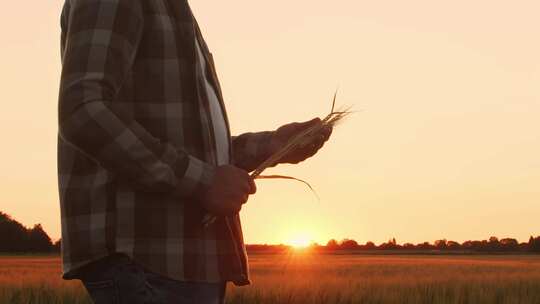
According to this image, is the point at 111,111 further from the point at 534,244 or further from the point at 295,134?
the point at 534,244

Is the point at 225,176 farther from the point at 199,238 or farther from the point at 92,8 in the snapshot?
the point at 92,8

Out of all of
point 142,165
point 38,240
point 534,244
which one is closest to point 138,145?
point 142,165

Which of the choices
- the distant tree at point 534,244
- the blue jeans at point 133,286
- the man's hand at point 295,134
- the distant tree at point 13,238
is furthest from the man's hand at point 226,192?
the distant tree at point 534,244

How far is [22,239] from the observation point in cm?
6194

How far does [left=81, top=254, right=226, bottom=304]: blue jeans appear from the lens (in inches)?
75.5

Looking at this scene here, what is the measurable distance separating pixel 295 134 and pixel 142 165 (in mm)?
742

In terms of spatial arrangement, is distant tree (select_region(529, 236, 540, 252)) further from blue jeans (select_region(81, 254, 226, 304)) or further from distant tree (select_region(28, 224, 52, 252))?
blue jeans (select_region(81, 254, 226, 304))

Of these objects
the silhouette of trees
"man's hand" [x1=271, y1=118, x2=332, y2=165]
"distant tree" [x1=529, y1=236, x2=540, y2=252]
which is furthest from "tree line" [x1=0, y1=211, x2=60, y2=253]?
"man's hand" [x1=271, y1=118, x2=332, y2=165]

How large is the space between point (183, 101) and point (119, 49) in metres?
0.21

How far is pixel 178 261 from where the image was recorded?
1992 mm

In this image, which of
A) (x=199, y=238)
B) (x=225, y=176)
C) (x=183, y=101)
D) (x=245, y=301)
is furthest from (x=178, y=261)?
(x=245, y=301)

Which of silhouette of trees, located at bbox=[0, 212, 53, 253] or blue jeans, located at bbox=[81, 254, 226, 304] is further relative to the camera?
silhouette of trees, located at bbox=[0, 212, 53, 253]

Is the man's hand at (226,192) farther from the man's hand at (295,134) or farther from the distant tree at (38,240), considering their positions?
the distant tree at (38,240)

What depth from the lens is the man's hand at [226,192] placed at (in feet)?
6.47
